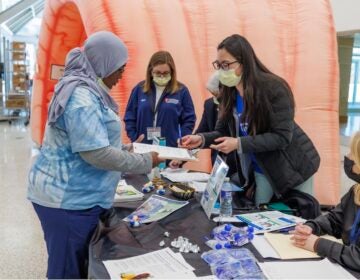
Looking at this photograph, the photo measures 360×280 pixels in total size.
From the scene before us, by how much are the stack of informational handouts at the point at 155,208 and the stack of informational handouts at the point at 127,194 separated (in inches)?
2.4

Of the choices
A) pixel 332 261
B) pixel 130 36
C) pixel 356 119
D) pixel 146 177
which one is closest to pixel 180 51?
pixel 130 36

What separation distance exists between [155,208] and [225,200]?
0.29 metres

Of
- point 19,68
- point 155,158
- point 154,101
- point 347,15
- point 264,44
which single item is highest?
point 347,15

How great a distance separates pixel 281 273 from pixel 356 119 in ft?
36.8

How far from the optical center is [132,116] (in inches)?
113

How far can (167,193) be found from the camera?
73.4 inches

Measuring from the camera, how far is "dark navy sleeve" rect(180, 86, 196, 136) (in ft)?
9.34

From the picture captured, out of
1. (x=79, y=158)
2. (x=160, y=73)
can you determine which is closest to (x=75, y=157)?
(x=79, y=158)

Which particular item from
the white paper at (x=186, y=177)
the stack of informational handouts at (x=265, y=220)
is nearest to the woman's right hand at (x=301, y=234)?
the stack of informational handouts at (x=265, y=220)

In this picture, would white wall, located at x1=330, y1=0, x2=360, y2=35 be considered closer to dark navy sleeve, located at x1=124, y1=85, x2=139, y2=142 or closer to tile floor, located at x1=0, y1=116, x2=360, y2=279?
tile floor, located at x1=0, y1=116, x2=360, y2=279

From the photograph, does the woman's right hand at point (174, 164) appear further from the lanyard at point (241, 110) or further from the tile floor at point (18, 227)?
the tile floor at point (18, 227)

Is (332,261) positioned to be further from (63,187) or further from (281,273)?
(63,187)

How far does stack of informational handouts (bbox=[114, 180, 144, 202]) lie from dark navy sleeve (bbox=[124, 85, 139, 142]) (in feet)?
3.18

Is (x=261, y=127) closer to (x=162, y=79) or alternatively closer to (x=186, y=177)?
(x=186, y=177)
